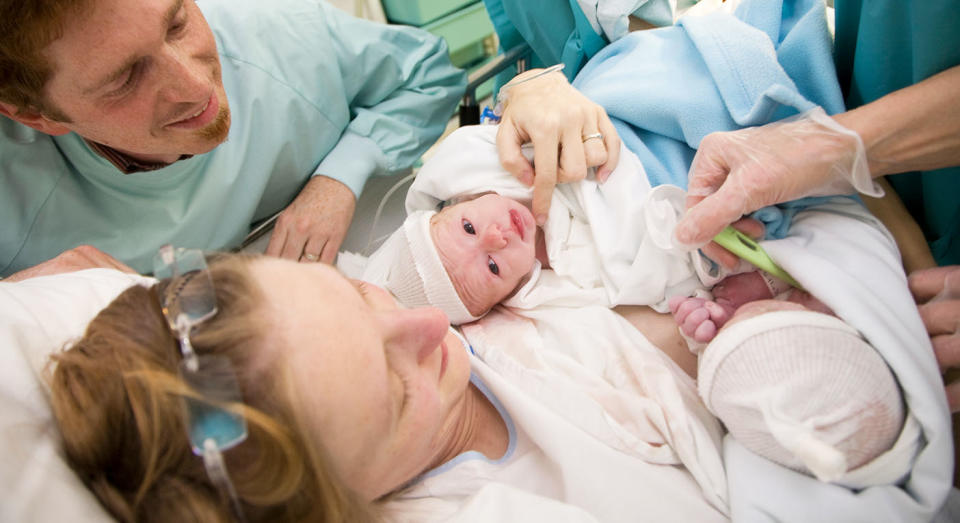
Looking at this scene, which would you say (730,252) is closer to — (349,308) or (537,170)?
(537,170)

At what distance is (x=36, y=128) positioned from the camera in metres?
1.21

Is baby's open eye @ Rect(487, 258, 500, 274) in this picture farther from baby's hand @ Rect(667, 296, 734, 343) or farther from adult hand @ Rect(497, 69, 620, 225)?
baby's hand @ Rect(667, 296, 734, 343)

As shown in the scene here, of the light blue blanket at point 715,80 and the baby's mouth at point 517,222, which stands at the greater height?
the light blue blanket at point 715,80

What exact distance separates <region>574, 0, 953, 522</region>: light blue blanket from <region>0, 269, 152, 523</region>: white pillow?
0.90 meters

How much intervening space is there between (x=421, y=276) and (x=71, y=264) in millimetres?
756

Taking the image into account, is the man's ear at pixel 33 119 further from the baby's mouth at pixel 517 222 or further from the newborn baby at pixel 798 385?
the newborn baby at pixel 798 385

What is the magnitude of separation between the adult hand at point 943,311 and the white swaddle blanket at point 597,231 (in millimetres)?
311

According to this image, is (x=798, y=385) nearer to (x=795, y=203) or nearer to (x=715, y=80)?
(x=795, y=203)

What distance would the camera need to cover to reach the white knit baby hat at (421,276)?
3.85 feet

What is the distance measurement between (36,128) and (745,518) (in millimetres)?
1599

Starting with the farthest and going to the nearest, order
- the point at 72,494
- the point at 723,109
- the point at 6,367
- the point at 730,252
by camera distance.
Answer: the point at 723,109 → the point at 730,252 → the point at 6,367 → the point at 72,494

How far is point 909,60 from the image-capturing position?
37.0 inches

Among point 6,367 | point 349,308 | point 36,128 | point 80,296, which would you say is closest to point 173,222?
point 36,128

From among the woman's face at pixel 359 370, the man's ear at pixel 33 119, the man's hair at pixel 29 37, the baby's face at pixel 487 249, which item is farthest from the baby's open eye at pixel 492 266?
the man's ear at pixel 33 119
